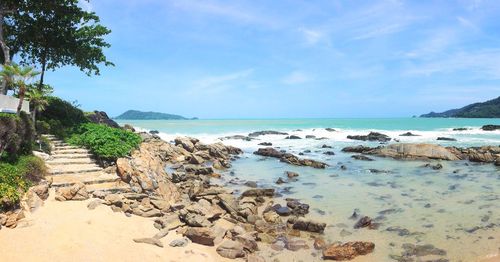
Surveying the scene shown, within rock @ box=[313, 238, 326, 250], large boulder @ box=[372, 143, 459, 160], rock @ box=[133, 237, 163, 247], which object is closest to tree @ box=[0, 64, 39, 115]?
rock @ box=[133, 237, 163, 247]

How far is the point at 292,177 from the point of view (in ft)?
78.4

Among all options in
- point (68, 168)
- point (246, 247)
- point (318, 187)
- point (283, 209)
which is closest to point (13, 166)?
point (68, 168)

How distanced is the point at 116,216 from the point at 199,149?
23.0 m

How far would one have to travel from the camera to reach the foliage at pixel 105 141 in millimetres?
Result: 18703

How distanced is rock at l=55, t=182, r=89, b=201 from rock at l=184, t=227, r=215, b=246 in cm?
460

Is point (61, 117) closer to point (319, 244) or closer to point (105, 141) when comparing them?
point (105, 141)

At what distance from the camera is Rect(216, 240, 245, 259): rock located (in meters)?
10.8

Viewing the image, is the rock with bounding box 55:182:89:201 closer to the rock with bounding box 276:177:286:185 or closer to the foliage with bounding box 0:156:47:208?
the foliage with bounding box 0:156:47:208

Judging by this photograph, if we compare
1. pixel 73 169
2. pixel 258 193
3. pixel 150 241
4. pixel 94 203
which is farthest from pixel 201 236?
pixel 73 169

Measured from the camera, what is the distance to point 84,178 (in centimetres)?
1591

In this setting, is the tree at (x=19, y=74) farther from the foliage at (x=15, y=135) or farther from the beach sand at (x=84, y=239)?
the beach sand at (x=84, y=239)

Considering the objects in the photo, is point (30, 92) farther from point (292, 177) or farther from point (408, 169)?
point (408, 169)

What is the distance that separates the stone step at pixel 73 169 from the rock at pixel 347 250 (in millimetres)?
11191

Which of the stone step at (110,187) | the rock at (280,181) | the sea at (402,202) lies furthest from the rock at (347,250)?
the rock at (280,181)
